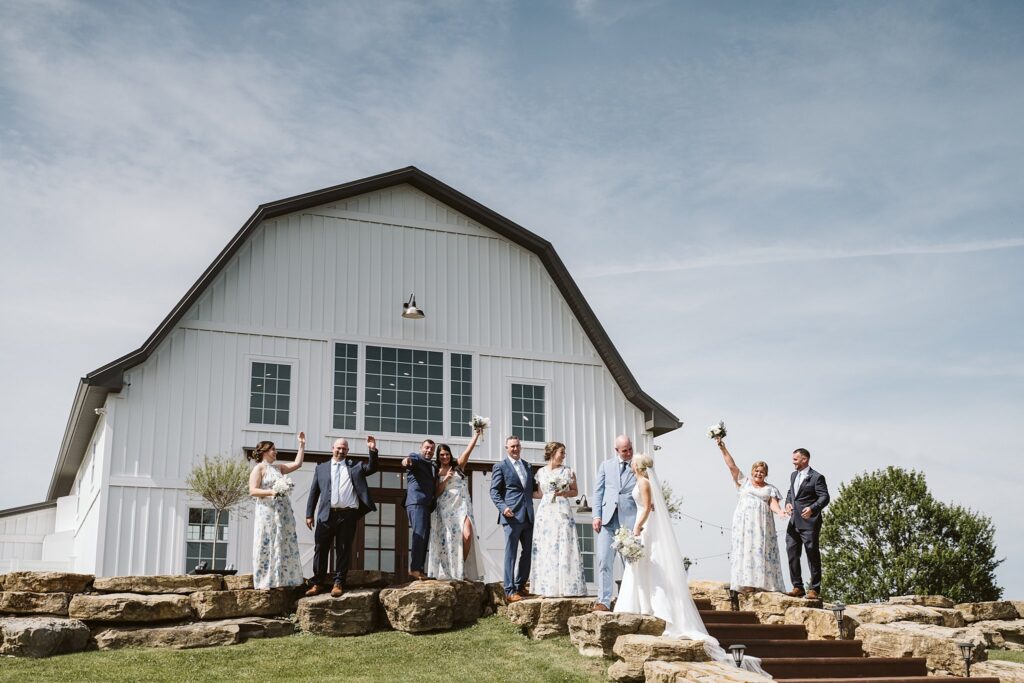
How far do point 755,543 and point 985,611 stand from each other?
15.1ft

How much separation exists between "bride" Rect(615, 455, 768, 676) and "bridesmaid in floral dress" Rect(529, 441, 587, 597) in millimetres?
998

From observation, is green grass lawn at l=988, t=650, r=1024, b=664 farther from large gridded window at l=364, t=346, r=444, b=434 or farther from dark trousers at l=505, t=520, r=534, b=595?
large gridded window at l=364, t=346, r=444, b=434

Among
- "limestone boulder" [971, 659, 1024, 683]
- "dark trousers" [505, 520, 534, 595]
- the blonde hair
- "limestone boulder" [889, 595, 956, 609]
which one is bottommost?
"limestone boulder" [971, 659, 1024, 683]

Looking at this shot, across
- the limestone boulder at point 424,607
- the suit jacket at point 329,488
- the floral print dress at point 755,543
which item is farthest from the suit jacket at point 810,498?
the suit jacket at point 329,488

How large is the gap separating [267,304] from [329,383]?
1.54m

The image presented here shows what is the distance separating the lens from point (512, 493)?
11938 mm

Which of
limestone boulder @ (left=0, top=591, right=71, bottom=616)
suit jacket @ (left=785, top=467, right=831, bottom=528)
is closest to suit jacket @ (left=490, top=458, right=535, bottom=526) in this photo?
suit jacket @ (left=785, top=467, right=831, bottom=528)

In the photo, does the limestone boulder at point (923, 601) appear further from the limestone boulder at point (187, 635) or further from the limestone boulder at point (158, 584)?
the limestone boulder at point (158, 584)

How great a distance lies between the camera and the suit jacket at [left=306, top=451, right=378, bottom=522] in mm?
11797

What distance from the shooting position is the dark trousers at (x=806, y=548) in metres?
12.4

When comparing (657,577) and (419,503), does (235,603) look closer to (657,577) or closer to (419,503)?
(419,503)

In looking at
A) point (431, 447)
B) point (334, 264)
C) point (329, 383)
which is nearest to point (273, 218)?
point (334, 264)

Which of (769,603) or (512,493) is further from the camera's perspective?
(769,603)

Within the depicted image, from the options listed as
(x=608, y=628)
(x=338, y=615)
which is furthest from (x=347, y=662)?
(x=608, y=628)
